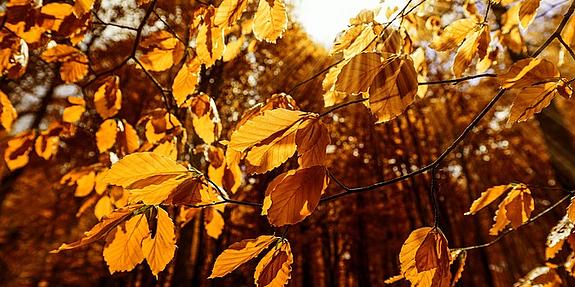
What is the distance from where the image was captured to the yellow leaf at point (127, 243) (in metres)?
0.66

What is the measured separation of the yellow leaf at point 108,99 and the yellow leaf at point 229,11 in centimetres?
63

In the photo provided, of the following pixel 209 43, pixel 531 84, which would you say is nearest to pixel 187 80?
pixel 209 43

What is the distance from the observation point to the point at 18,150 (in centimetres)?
132

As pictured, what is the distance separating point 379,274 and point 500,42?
24.8 feet

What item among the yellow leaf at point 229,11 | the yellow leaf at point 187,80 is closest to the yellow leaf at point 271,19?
the yellow leaf at point 229,11

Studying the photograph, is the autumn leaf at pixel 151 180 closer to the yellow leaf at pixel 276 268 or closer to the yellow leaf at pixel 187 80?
the yellow leaf at pixel 276 268

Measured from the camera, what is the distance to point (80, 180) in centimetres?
139

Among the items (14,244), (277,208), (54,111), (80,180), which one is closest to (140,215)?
(277,208)

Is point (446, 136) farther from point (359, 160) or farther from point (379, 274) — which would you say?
point (379, 274)

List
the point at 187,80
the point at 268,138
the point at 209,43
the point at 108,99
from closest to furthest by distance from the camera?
the point at 268,138
the point at 209,43
the point at 187,80
the point at 108,99

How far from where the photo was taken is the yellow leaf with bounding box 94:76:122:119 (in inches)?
49.5

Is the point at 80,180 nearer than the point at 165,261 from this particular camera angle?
No

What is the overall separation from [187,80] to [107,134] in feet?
1.31

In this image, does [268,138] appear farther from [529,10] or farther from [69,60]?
[69,60]
